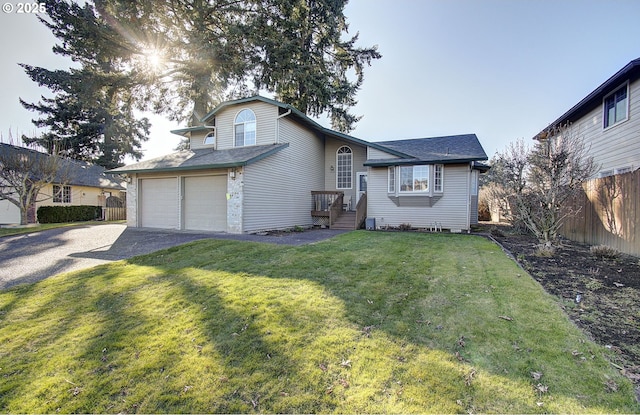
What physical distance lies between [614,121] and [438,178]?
5.97 meters

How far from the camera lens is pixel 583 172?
8.42 metres

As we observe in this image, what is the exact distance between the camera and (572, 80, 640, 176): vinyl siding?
28.5 ft

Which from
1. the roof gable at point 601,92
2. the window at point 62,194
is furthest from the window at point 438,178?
the window at point 62,194

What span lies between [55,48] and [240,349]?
26638 mm

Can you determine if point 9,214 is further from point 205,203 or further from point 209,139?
point 205,203

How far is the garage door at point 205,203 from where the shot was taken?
12249 millimetres

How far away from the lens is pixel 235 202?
1145cm

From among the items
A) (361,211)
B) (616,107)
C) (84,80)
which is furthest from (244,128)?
(616,107)

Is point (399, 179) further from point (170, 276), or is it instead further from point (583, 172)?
point (170, 276)

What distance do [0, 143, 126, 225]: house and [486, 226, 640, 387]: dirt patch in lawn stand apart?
23.8 meters

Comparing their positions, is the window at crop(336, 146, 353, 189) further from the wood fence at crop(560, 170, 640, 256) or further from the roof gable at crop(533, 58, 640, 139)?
the wood fence at crop(560, 170, 640, 256)

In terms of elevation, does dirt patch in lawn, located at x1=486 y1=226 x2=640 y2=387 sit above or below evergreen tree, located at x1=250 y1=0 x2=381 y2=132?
below

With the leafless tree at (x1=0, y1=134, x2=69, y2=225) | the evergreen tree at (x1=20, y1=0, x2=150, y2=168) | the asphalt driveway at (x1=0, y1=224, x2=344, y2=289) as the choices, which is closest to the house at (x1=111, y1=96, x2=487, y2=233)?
the asphalt driveway at (x1=0, y1=224, x2=344, y2=289)

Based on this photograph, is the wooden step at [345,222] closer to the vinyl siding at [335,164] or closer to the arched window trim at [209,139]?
the vinyl siding at [335,164]
